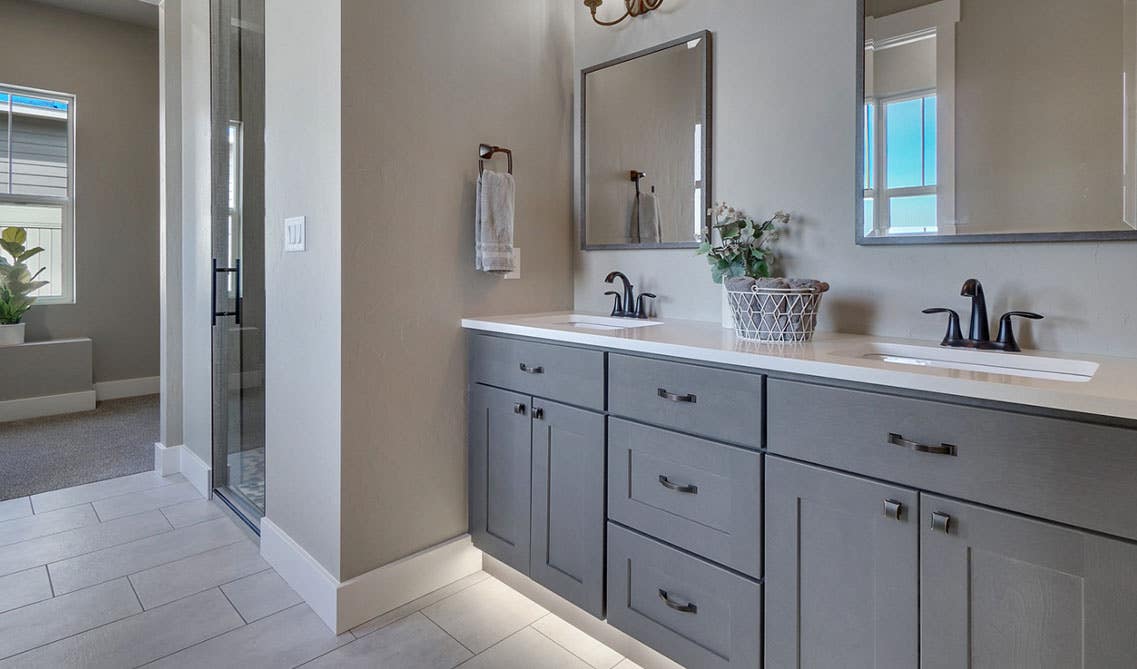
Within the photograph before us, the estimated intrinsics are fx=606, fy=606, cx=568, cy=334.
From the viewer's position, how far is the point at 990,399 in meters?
1.06

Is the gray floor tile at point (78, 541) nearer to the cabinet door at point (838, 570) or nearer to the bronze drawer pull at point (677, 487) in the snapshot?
the bronze drawer pull at point (677, 487)

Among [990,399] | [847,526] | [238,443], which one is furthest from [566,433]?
[238,443]

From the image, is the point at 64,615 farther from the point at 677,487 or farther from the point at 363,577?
the point at 677,487

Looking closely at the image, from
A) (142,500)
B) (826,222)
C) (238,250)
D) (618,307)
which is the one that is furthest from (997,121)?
(142,500)

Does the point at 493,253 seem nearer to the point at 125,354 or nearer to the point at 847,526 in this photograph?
the point at 847,526

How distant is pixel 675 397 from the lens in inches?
59.7

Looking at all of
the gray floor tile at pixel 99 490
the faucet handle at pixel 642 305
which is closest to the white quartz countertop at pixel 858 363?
the faucet handle at pixel 642 305

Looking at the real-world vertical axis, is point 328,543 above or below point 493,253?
below

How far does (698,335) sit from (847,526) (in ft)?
2.20

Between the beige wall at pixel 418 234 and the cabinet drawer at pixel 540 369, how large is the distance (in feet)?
0.36

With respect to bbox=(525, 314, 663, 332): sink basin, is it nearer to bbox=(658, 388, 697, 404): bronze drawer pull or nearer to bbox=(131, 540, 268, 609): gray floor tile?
bbox=(658, 388, 697, 404): bronze drawer pull

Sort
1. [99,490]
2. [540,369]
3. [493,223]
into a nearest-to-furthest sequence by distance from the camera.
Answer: [540,369] → [493,223] → [99,490]

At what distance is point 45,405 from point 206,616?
11.8 ft

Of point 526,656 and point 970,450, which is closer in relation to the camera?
point 970,450
